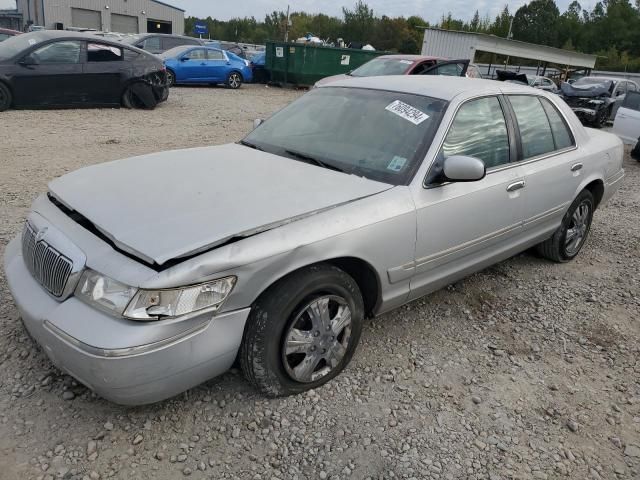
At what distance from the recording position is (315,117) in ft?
12.2

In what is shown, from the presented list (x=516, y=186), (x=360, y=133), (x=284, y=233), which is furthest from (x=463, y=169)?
(x=284, y=233)

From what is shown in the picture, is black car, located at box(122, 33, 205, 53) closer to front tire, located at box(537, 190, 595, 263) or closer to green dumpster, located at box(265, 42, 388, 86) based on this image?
green dumpster, located at box(265, 42, 388, 86)

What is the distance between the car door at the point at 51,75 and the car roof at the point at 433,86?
791 cm

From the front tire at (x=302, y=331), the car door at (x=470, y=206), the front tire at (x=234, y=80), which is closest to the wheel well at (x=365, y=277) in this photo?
the front tire at (x=302, y=331)

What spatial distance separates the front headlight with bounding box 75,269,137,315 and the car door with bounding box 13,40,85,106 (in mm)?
9095

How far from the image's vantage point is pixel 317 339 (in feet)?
8.87

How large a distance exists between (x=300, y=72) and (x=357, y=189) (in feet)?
55.6

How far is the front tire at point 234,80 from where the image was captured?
698 inches

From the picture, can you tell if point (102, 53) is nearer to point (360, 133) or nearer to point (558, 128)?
point (360, 133)

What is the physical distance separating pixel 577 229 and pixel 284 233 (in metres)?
3.43

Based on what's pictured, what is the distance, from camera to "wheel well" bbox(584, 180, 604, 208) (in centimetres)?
473

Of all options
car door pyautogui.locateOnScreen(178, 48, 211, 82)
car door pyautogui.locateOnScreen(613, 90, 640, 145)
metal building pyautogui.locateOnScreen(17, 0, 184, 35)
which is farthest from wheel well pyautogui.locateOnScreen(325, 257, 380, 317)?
metal building pyautogui.locateOnScreen(17, 0, 184, 35)

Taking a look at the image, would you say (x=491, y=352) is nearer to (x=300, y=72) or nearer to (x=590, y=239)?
(x=590, y=239)

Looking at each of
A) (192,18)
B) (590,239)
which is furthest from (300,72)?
(192,18)
